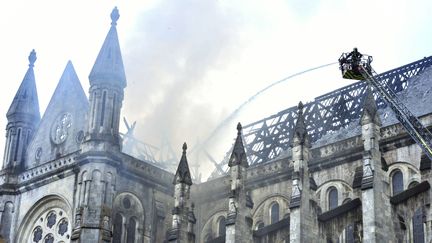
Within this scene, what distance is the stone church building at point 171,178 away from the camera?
153 feet

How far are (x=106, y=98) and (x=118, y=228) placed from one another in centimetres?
820

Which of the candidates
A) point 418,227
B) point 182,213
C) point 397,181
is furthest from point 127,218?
point 418,227

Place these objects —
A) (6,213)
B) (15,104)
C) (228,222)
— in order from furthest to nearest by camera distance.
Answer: (15,104) < (6,213) < (228,222)

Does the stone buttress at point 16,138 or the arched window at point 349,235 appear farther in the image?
the stone buttress at point 16,138

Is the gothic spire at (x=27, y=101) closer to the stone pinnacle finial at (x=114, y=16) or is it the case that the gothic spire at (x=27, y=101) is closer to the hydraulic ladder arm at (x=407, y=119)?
the stone pinnacle finial at (x=114, y=16)

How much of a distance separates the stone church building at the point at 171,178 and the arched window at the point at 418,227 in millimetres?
58

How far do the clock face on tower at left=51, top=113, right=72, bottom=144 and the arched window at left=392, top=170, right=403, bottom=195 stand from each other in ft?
72.5

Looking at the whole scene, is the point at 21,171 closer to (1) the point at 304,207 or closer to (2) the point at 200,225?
(2) the point at 200,225

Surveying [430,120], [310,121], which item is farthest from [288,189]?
[430,120]

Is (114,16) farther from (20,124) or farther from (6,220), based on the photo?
(6,220)

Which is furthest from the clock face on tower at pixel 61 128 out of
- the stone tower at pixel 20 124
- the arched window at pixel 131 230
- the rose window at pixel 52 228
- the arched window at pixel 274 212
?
the arched window at pixel 274 212

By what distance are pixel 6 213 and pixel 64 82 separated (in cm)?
993

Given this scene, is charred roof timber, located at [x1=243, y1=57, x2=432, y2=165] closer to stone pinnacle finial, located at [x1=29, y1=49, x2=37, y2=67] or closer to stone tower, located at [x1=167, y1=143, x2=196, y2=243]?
stone tower, located at [x1=167, y1=143, x2=196, y2=243]

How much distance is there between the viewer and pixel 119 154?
55625 mm
